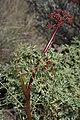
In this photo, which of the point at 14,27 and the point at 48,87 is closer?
the point at 48,87

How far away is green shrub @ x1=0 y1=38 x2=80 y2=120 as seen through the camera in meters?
2.52

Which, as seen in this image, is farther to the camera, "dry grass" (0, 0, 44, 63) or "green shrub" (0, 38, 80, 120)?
"dry grass" (0, 0, 44, 63)

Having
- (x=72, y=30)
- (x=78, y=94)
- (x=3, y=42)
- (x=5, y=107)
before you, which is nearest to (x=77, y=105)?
(x=78, y=94)

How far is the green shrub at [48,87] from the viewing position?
252 centimetres

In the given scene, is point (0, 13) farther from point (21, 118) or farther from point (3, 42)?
point (21, 118)

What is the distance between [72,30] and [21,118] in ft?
6.17

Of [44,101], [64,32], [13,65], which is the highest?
[13,65]

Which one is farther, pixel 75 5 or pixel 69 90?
pixel 75 5

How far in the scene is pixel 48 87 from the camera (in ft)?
8.52

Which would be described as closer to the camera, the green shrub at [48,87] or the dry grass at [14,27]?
the green shrub at [48,87]

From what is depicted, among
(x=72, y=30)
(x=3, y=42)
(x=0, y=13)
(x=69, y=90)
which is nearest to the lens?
(x=69, y=90)

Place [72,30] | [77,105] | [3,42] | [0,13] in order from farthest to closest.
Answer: [72,30] < [0,13] < [3,42] < [77,105]

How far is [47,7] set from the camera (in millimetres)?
4289

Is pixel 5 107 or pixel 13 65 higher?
pixel 13 65
